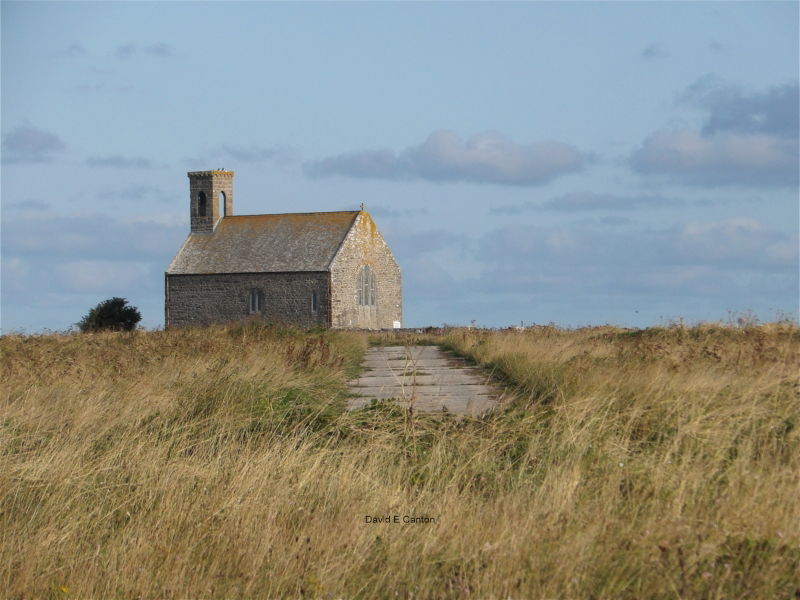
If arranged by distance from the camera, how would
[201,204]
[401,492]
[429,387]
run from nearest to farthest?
[401,492]
[429,387]
[201,204]

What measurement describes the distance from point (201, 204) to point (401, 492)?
53.5 metres

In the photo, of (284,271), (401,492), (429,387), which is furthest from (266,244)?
(401,492)

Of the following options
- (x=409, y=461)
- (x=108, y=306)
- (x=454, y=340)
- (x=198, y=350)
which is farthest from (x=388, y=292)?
(x=409, y=461)

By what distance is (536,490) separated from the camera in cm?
643

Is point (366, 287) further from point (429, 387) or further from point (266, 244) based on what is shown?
point (429, 387)

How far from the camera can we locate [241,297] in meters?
53.7

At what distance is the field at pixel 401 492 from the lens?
522cm

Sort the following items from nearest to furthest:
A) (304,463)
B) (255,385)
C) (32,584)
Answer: (32,584) < (304,463) < (255,385)

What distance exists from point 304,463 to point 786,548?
133 inches

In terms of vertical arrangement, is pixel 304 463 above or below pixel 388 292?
below

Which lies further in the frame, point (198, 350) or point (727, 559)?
point (198, 350)

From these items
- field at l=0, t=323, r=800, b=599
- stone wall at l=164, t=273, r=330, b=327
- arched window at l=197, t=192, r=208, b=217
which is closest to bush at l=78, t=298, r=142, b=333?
stone wall at l=164, t=273, r=330, b=327

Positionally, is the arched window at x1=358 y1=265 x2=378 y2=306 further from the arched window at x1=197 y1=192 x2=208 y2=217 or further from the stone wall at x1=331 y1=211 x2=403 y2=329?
the arched window at x1=197 y1=192 x2=208 y2=217

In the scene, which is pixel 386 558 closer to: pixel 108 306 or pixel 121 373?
pixel 121 373
